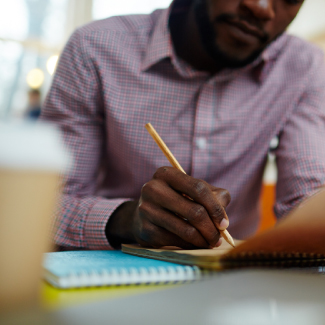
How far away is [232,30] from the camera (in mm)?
767

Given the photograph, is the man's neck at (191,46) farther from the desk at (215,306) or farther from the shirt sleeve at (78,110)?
the desk at (215,306)

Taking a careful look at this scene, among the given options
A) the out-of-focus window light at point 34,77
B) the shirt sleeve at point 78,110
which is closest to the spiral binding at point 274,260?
the shirt sleeve at point 78,110

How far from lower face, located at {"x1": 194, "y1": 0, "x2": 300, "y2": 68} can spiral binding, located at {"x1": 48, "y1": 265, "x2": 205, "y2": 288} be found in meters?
0.61

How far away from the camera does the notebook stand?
12.2 inches

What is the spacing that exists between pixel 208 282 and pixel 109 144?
598 mm

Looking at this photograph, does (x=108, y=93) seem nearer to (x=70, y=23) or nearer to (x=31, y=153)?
(x=31, y=153)

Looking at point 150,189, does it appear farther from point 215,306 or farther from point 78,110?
point 78,110

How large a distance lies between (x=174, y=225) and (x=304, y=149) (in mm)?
474

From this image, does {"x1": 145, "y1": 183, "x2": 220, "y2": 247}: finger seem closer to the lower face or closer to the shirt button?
the shirt button

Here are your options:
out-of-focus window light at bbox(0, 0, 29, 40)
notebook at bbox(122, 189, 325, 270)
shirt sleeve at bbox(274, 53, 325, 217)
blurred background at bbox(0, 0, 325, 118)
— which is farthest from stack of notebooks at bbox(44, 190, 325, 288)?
out-of-focus window light at bbox(0, 0, 29, 40)

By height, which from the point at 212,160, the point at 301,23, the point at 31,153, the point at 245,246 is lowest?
the point at 212,160

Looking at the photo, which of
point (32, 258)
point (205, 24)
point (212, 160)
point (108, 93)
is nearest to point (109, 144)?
point (108, 93)

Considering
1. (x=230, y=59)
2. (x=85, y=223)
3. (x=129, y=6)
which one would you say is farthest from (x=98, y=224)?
(x=129, y=6)

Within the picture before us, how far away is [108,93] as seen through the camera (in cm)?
80
